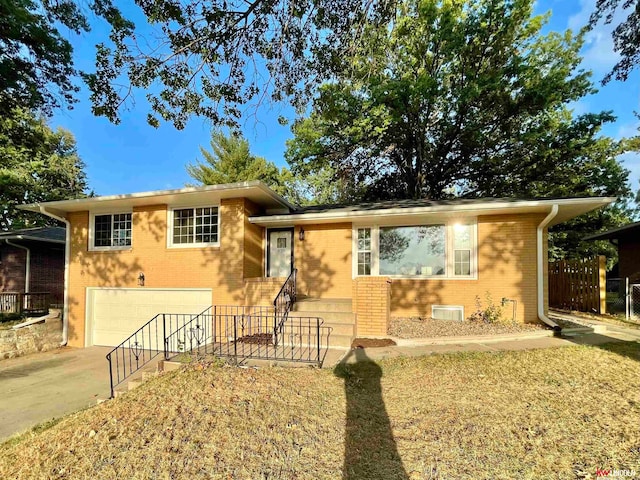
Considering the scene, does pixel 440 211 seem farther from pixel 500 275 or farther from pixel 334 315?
pixel 334 315

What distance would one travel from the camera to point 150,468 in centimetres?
282

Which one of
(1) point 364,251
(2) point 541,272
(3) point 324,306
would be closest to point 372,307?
(3) point 324,306

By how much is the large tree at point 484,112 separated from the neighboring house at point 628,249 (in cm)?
232

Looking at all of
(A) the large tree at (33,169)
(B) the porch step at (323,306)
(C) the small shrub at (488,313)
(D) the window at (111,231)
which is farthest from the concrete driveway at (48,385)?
(C) the small shrub at (488,313)

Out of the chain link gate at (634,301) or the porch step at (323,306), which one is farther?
the chain link gate at (634,301)

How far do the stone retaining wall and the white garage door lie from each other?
1248mm

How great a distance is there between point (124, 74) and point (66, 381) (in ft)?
22.6

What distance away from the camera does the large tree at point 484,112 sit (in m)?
14.6

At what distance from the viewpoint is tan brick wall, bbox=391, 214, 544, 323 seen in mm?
8211

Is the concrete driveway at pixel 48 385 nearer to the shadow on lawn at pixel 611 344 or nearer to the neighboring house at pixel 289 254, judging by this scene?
the neighboring house at pixel 289 254

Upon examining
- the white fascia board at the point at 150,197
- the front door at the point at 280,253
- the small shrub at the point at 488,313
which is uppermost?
the white fascia board at the point at 150,197

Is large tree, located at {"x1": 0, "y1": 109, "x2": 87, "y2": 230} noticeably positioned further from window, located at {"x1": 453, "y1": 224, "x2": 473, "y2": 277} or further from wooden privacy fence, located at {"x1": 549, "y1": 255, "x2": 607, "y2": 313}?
wooden privacy fence, located at {"x1": 549, "y1": 255, "x2": 607, "y2": 313}

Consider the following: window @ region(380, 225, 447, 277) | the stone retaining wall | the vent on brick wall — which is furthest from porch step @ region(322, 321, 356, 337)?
the stone retaining wall

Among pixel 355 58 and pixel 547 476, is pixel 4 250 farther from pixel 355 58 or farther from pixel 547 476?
pixel 547 476
